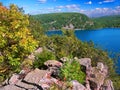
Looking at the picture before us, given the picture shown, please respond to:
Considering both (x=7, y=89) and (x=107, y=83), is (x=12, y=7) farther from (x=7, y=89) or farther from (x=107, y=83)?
(x=107, y=83)

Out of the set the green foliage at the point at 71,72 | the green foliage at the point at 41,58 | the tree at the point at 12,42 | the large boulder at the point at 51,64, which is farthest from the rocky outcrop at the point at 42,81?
the tree at the point at 12,42

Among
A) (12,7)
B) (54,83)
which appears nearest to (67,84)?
(54,83)

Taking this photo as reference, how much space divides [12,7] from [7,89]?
5980 millimetres

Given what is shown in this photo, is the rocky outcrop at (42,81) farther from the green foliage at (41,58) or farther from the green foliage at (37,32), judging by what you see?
the green foliage at (37,32)

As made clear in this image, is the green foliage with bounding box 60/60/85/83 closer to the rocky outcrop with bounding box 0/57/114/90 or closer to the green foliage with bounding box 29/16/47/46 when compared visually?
the rocky outcrop with bounding box 0/57/114/90

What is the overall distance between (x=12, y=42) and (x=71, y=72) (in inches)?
174

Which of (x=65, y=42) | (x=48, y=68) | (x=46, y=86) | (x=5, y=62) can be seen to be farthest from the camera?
(x=65, y=42)

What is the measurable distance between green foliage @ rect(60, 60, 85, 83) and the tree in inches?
111

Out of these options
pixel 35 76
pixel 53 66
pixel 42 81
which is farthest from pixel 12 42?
pixel 42 81

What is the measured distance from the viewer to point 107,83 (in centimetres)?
1898

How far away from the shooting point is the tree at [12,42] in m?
15.1

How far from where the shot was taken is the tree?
1512cm

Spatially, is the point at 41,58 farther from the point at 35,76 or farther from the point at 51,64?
the point at 35,76

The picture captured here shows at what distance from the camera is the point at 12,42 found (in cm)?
1568
